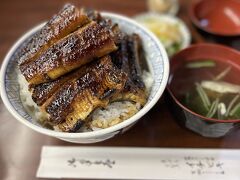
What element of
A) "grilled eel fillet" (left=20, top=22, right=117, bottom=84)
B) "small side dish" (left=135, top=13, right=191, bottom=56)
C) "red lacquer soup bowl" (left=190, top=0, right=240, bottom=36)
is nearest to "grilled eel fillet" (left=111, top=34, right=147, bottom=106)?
"grilled eel fillet" (left=20, top=22, right=117, bottom=84)

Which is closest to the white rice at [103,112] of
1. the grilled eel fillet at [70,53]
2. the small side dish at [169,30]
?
the grilled eel fillet at [70,53]

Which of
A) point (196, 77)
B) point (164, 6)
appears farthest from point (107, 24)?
point (164, 6)

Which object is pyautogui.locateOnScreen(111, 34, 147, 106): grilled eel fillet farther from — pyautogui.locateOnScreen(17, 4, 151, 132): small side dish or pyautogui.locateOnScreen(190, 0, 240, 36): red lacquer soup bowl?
pyautogui.locateOnScreen(190, 0, 240, 36): red lacquer soup bowl

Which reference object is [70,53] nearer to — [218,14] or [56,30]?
[56,30]

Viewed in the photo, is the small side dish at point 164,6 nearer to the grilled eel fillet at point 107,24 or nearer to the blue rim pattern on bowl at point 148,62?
the blue rim pattern on bowl at point 148,62

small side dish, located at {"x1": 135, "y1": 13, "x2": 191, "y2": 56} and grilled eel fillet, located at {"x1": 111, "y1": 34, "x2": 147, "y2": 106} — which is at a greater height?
grilled eel fillet, located at {"x1": 111, "y1": 34, "x2": 147, "y2": 106}

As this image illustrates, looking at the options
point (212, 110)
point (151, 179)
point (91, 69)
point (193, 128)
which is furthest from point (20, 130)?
point (212, 110)

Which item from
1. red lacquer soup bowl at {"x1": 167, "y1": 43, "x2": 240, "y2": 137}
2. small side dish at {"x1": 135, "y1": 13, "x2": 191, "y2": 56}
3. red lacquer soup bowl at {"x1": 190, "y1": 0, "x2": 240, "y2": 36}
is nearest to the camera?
red lacquer soup bowl at {"x1": 167, "y1": 43, "x2": 240, "y2": 137}
